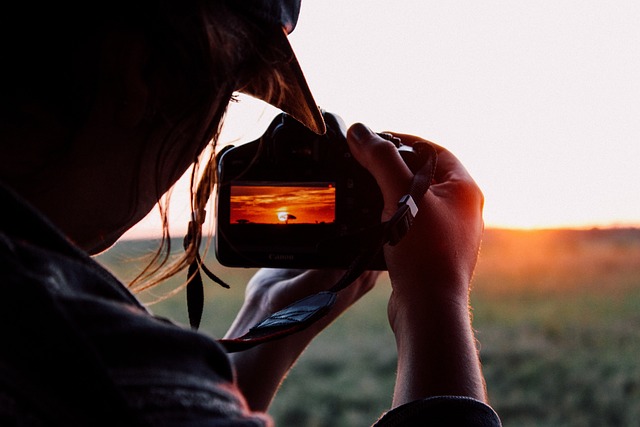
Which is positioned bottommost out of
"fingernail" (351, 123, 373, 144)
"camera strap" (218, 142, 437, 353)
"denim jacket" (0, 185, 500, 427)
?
"camera strap" (218, 142, 437, 353)

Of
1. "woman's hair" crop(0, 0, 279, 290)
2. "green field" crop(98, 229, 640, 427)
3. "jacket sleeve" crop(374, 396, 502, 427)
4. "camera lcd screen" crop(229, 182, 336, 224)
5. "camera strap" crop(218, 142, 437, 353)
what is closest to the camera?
"woman's hair" crop(0, 0, 279, 290)

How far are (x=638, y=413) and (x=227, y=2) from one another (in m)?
3.25

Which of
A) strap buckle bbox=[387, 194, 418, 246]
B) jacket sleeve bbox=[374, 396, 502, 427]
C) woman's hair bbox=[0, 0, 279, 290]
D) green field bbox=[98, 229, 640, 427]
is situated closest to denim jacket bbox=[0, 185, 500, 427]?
woman's hair bbox=[0, 0, 279, 290]

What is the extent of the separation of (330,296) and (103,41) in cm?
38

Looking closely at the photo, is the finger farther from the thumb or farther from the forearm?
the forearm

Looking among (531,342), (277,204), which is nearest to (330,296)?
(277,204)

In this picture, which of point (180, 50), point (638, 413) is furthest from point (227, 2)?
point (638, 413)

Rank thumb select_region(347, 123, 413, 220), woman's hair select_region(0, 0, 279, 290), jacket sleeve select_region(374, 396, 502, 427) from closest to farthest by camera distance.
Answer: woman's hair select_region(0, 0, 279, 290) → jacket sleeve select_region(374, 396, 502, 427) → thumb select_region(347, 123, 413, 220)

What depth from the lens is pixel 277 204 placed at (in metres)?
0.94

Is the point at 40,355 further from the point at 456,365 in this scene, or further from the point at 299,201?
the point at 299,201

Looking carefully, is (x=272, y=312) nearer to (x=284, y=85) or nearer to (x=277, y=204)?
(x=277, y=204)

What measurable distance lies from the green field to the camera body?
6.93 feet

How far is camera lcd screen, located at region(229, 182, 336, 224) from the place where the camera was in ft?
3.08

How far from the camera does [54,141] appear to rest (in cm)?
47
